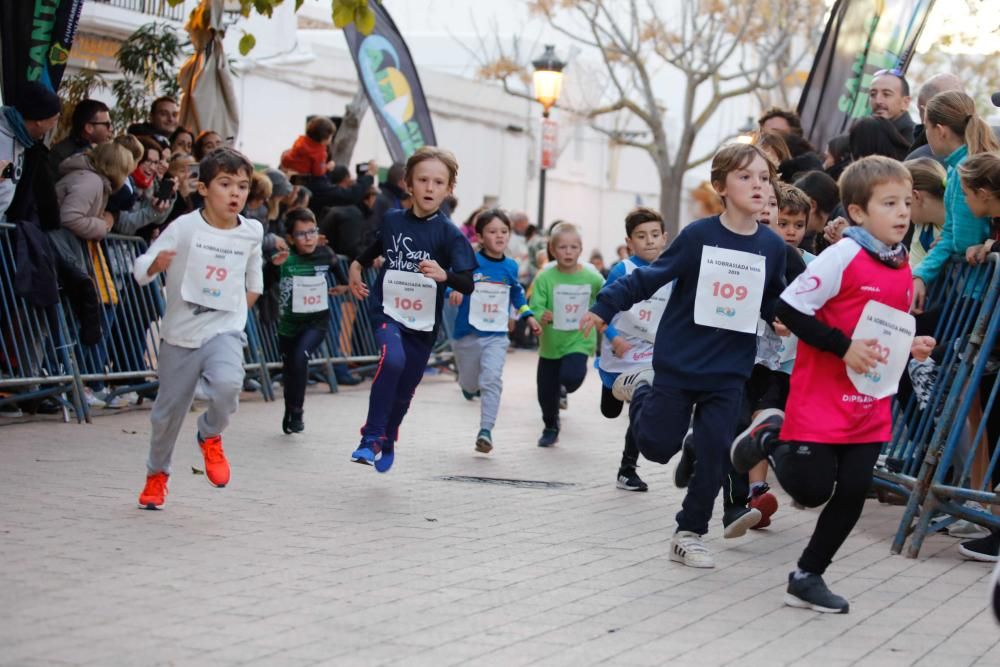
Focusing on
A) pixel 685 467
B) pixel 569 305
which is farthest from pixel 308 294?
pixel 685 467

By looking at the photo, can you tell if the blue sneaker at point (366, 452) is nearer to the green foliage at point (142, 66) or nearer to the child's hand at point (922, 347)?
the child's hand at point (922, 347)

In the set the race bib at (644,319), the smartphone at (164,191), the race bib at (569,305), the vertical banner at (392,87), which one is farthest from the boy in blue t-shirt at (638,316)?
the vertical banner at (392,87)

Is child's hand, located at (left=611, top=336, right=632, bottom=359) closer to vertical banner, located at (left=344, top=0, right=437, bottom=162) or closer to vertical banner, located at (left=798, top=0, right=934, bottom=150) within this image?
vertical banner, located at (left=798, top=0, right=934, bottom=150)

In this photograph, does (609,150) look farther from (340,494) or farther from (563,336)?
(340,494)

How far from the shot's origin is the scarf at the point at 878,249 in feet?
19.7

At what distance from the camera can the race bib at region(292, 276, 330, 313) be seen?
11.7 meters

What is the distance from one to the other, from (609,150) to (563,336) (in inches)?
1487

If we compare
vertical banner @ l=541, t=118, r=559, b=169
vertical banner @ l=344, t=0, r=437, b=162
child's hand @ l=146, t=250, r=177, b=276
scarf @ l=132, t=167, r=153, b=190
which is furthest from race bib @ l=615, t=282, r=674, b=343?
vertical banner @ l=541, t=118, r=559, b=169

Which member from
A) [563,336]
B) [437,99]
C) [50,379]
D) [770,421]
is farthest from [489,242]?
[437,99]

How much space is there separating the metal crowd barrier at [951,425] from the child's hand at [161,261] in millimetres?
3753

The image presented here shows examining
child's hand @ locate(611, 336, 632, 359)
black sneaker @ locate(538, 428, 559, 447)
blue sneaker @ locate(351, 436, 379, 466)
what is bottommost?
black sneaker @ locate(538, 428, 559, 447)

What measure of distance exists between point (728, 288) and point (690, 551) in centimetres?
118

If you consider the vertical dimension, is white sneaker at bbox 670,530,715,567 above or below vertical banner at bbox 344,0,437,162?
below

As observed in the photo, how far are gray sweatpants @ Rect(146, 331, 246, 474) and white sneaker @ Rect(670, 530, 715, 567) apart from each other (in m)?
2.29
